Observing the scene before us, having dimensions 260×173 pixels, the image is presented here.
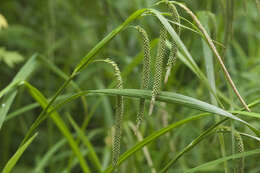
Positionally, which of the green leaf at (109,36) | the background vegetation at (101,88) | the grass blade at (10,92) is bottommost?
the background vegetation at (101,88)

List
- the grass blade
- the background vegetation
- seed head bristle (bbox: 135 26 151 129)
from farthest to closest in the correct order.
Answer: the background vegetation → the grass blade → seed head bristle (bbox: 135 26 151 129)

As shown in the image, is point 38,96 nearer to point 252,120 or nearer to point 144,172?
point 144,172

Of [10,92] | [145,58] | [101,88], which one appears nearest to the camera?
[145,58]

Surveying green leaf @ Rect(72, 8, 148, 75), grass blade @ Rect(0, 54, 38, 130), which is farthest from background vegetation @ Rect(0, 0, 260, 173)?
green leaf @ Rect(72, 8, 148, 75)

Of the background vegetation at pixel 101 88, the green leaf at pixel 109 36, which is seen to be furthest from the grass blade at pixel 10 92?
the green leaf at pixel 109 36

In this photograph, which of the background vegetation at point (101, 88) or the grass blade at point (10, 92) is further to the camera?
the background vegetation at point (101, 88)

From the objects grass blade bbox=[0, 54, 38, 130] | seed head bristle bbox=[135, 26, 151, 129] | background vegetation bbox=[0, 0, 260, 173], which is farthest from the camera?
background vegetation bbox=[0, 0, 260, 173]

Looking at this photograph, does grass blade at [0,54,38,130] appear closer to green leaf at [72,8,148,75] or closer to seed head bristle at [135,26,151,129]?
green leaf at [72,8,148,75]

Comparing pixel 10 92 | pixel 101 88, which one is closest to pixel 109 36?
pixel 10 92

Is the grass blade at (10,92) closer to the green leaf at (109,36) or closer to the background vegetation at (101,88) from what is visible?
the background vegetation at (101,88)

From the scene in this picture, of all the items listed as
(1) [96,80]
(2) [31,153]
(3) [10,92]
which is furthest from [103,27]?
(3) [10,92]

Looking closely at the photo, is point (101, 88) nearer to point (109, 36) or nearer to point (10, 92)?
point (10, 92)
